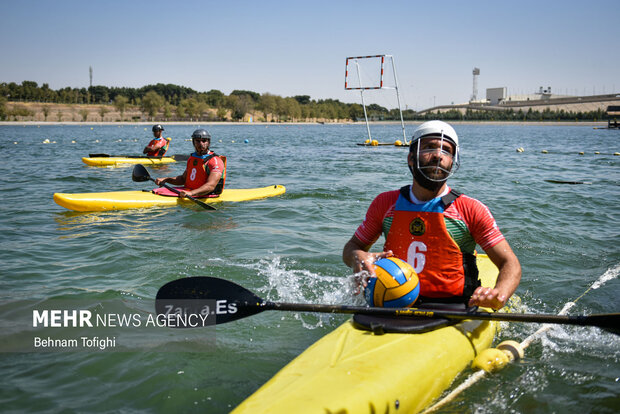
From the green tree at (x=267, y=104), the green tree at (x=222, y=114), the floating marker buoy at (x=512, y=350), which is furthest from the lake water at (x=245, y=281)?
the green tree at (x=267, y=104)

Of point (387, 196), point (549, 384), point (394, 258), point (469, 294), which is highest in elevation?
point (387, 196)

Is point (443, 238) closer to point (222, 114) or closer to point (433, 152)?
point (433, 152)

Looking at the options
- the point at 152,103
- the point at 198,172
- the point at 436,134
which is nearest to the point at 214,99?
the point at 152,103

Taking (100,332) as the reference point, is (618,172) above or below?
Result: above

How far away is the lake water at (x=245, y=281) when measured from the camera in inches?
150

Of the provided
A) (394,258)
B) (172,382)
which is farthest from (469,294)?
(172,382)

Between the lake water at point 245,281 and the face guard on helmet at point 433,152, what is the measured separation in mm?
1500

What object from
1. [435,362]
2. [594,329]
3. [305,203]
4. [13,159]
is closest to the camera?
[435,362]

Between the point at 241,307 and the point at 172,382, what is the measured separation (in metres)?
0.79

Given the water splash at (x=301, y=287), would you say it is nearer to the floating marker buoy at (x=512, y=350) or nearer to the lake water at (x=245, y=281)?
the lake water at (x=245, y=281)

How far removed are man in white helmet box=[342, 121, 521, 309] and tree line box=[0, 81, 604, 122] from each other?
4173 inches

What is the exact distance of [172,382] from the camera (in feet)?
13.0

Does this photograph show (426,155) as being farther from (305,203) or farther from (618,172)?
(618,172)

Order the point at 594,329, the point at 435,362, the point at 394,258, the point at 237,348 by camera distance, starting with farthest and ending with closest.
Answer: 1. the point at 594,329
2. the point at 237,348
3. the point at 394,258
4. the point at 435,362
